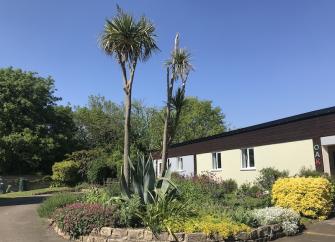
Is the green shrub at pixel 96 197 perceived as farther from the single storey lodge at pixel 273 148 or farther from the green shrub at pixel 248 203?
the single storey lodge at pixel 273 148

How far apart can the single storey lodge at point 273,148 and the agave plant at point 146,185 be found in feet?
28.5

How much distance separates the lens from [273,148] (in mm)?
21344

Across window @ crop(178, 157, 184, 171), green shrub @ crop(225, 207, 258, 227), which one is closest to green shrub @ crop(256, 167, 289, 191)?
green shrub @ crop(225, 207, 258, 227)

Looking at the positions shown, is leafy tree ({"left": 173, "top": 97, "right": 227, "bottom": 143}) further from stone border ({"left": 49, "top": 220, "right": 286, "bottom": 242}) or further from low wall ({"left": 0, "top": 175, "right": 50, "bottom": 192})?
stone border ({"left": 49, "top": 220, "right": 286, "bottom": 242})

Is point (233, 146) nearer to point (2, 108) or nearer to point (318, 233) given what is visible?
point (318, 233)

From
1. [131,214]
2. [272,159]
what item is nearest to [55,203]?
[131,214]

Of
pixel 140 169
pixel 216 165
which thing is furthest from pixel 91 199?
pixel 216 165

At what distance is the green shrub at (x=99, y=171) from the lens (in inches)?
1321

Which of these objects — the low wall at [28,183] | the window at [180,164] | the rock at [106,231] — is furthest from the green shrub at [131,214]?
the low wall at [28,183]

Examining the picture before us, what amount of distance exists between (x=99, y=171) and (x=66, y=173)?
3.84 m

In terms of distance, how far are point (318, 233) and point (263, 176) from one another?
775 centimetres

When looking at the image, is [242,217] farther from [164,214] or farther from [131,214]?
[131,214]

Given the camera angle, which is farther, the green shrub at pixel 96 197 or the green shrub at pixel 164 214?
the green shrub at pixel 96 197

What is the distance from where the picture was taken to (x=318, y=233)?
11984 millimetres
